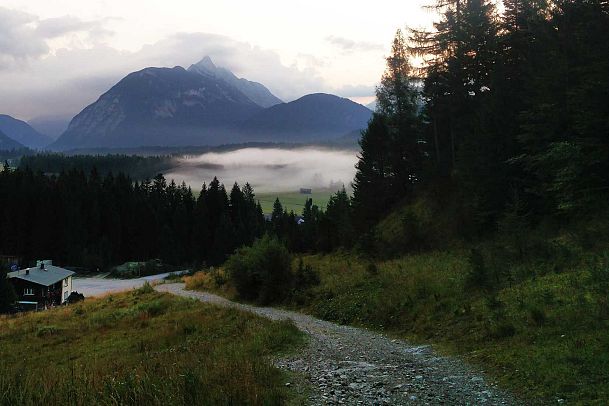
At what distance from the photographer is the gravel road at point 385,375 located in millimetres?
8406

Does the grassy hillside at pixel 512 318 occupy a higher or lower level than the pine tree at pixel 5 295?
higher

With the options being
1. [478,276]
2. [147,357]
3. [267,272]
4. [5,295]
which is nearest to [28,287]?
[5,295]

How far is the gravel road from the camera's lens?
27.6 ft

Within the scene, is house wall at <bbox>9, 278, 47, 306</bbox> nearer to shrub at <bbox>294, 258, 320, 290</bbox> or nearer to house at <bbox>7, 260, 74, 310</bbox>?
house at <bbox>7, 260, 74, 310</bbox>

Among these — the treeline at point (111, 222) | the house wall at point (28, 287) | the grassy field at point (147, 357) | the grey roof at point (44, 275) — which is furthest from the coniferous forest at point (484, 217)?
the treeline at point (111, 222)

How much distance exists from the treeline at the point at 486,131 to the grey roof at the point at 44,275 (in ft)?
162

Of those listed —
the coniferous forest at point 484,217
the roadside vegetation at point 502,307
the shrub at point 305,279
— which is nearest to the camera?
the roadside vegetation at point 502,307

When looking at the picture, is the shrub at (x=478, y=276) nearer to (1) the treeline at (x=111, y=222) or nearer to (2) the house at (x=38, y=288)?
(2) the house at (x=38, y=288)

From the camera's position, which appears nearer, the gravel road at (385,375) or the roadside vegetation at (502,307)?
the gravel road at (385,375)

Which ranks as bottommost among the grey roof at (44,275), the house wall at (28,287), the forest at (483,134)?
the house wall at (28,287)

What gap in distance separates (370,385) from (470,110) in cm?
3358

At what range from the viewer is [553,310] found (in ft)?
39.2

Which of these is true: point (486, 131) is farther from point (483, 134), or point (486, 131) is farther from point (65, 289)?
point (65, 289)

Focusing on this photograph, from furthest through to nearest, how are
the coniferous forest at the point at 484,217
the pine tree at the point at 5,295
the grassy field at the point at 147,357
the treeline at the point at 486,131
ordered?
the pine tree at the point at 5,295, the treeline at the point at 486,131, the coniferous forest at the point at 484,217, the grassy field at the point at 147,357
